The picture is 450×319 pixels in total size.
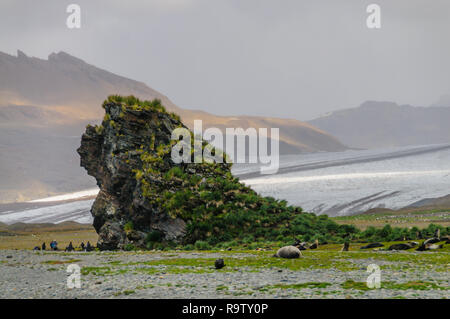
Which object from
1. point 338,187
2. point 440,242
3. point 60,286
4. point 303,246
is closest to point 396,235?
point 440,242

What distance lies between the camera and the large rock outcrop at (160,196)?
1276 inches

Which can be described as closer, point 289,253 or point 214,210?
point 289,253

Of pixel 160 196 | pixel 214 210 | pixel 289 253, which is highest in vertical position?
pixel 160 196

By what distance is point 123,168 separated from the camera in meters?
36.8

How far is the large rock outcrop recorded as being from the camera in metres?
32.4

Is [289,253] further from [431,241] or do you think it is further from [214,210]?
[214,210]

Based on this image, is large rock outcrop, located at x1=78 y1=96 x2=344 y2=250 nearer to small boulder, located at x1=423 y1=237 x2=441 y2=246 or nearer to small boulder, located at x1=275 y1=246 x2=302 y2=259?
small boulder, located at x1=423 y1=237 x2=441 y2=246

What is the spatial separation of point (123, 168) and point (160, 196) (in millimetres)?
5279

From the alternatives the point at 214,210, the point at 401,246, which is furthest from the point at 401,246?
the point at 214,210

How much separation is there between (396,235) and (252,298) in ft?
61.2

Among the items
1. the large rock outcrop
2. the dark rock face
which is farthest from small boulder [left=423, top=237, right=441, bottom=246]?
the dark rock face

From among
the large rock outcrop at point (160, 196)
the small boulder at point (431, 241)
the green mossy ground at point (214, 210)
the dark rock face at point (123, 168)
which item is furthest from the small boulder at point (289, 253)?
the dark rock face at point (123, 168)

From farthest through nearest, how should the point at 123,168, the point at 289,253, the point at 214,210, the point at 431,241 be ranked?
the point at 123,168
the point at 214,210
the point at 431,241
the point at 289,253

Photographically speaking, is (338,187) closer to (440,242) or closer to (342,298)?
(440,242)
